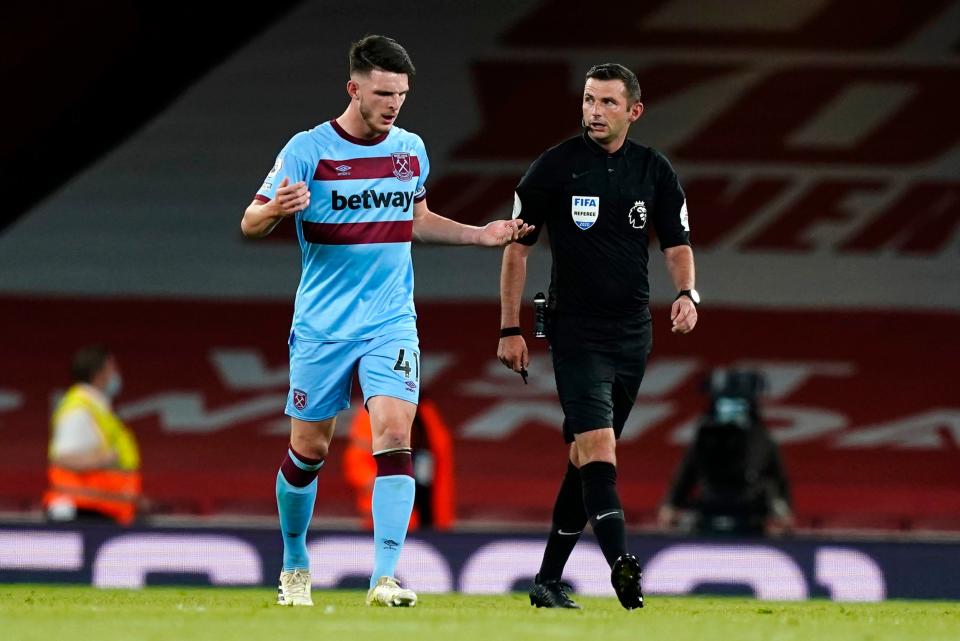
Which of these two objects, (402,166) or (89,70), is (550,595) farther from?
(89,70)

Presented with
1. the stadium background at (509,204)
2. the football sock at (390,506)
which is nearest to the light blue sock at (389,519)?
the football sock at (390,506)

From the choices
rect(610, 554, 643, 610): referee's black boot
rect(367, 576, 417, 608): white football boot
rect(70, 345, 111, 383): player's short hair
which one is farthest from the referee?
rect(70, 345, 111, 383): player's short hair

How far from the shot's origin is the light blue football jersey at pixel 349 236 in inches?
248

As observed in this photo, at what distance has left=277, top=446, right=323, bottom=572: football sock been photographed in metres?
6.50

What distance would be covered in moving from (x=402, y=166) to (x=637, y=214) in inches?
34.4

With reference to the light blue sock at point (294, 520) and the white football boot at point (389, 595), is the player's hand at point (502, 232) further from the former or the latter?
the white football boot at point (389, 595)

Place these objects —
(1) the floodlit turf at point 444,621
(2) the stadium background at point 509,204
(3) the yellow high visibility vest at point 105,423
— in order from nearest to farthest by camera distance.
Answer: (1) the floodlit turf at point 444,621, (3) the yellow high visibility vest at point 105,423, (2) the stadium background at point 509,204

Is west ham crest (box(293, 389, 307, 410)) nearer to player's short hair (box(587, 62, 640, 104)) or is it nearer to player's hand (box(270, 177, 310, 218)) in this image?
player's hand (box(270, 177, 310, 218))

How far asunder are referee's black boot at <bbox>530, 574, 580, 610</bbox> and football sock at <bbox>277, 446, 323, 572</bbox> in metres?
0.86

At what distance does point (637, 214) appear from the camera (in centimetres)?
657

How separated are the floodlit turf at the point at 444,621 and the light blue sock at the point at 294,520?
0.19 m

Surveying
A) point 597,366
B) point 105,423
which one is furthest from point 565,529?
point 105,423

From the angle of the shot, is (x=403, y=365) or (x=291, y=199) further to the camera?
(x=403, y=365)

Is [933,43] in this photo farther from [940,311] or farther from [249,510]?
[249,510]
